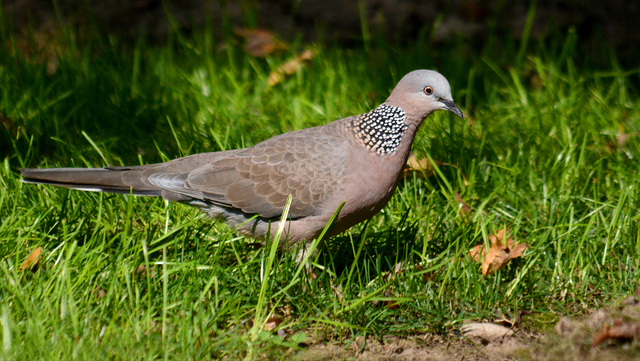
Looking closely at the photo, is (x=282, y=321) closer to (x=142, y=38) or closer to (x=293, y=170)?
(x=293, y=170)

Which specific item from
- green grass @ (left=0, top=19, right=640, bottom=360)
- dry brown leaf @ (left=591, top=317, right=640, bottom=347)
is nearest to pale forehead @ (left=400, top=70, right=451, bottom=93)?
green grass @ (left=0, top=19, right=640, bottom=360)

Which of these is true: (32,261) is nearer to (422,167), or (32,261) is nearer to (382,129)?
(382,129)

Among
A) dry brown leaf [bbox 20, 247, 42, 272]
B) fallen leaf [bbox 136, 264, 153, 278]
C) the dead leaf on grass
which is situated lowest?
the dead leaf on grass

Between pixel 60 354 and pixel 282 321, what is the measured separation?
921 millimetres

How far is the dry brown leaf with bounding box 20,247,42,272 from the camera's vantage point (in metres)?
2.90

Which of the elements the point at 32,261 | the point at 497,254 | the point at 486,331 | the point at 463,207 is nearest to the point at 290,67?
the point at 463,207

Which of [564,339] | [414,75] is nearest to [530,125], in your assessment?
[414,75]

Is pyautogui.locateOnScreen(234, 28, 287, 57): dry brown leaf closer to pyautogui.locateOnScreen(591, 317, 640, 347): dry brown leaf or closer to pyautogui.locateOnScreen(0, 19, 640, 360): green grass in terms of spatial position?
pyautogui.locateOnScreen(0, 19, 640, 360): green grass

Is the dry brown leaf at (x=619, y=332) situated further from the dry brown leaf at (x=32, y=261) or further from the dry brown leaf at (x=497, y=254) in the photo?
the dry brown leaf at (x=32, y=261)

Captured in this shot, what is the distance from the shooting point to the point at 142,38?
543 cm

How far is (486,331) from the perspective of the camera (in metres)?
2.82

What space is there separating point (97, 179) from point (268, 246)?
0.96 m

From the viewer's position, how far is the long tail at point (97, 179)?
3.09 m

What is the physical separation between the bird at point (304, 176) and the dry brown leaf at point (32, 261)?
0.35 meters
